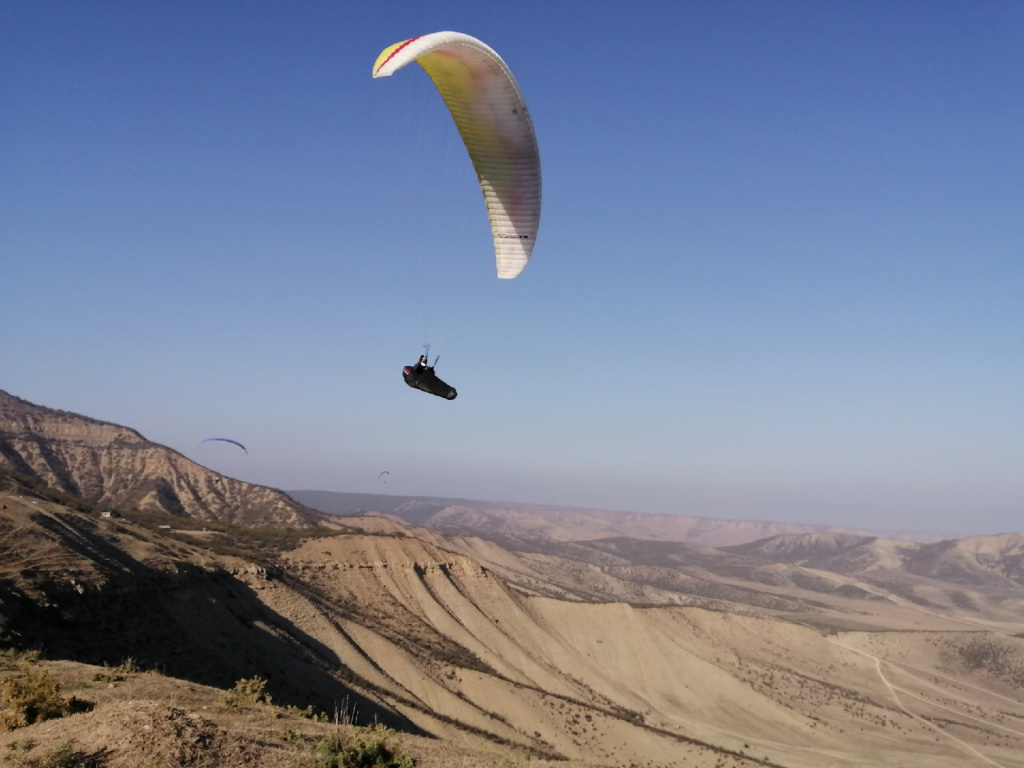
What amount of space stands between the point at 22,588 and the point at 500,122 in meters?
19.3

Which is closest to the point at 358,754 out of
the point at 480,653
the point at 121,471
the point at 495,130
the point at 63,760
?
the point at 63,760

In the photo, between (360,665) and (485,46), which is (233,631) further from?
(485,46)

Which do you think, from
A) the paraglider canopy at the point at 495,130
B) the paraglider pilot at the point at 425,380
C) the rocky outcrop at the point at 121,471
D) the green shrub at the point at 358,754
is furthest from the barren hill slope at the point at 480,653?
the rocky outcrop at the point at 121,471

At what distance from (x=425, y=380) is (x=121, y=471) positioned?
78.7 m

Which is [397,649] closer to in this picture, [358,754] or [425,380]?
[425,380]

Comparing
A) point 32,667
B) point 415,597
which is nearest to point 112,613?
point 32,667

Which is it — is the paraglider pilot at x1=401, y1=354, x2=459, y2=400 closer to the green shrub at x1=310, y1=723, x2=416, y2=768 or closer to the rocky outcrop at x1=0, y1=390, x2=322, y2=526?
the green shrub at x1=310, y1=723, x2=416, y2=768

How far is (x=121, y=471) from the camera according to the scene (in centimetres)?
7656

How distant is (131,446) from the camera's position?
273 feet

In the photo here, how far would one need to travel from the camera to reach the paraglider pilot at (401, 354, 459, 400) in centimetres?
1545

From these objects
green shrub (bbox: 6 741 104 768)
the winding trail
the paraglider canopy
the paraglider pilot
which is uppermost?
the paraglider canopy

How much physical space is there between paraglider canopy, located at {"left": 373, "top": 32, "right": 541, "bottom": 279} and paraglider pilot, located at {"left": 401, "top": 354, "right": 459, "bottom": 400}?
330 centimetres

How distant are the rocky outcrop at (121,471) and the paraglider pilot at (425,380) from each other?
212ft

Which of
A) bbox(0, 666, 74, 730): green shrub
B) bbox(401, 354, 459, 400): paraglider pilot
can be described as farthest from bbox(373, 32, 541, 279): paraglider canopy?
bbox(0, 666, 74, 730): green shrub
